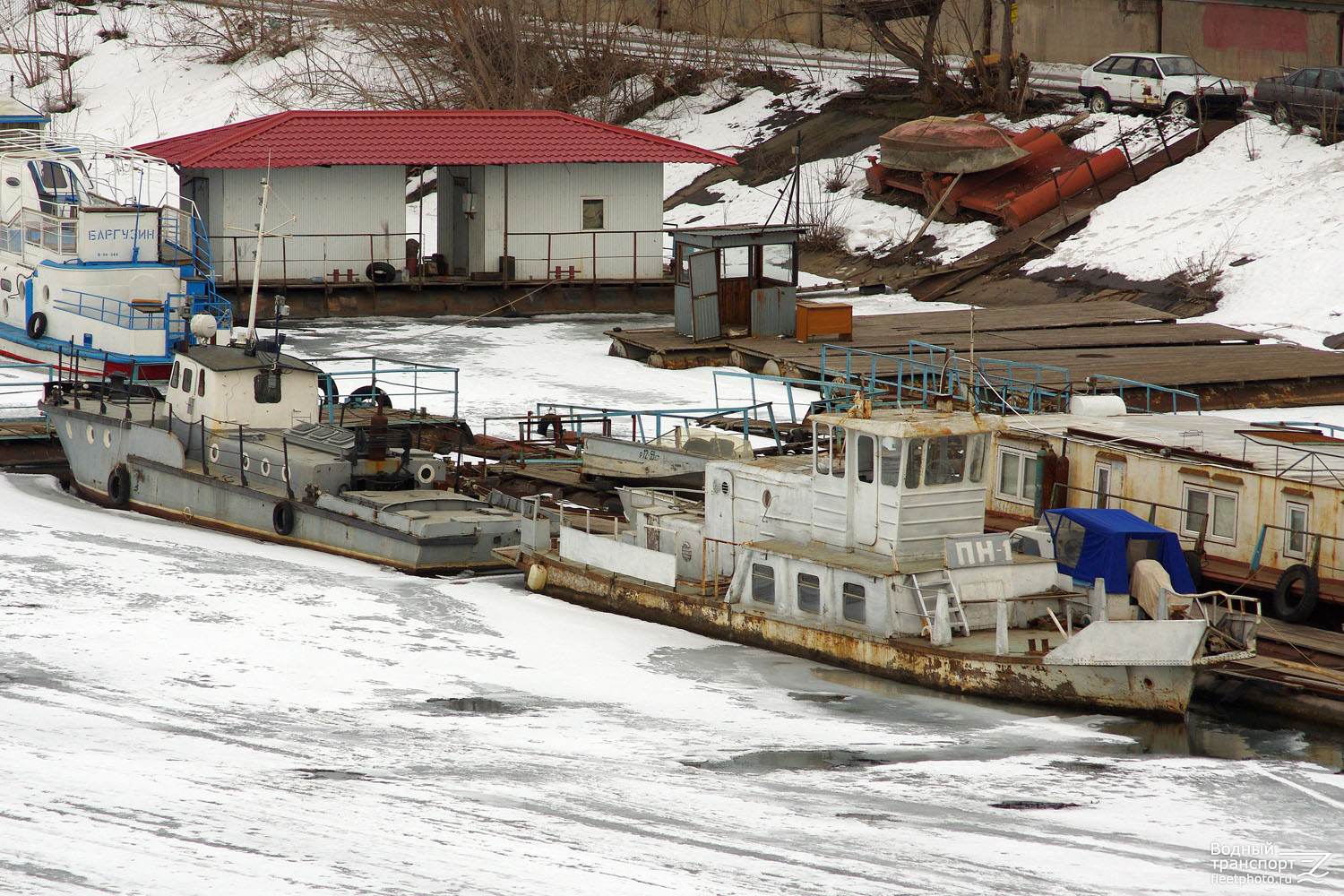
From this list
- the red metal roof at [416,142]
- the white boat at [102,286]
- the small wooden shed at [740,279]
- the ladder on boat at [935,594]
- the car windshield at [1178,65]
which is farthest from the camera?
the car windshield at [1178,65]

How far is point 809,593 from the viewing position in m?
19.0

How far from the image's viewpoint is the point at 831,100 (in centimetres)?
5559

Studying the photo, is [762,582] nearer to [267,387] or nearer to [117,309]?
[267,387]

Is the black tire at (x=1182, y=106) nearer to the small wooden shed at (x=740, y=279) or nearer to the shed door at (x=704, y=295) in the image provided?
the small wooden shed at (x=740, y=279)

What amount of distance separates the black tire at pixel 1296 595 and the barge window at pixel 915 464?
444 centimetres

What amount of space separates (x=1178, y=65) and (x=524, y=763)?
1536 inches

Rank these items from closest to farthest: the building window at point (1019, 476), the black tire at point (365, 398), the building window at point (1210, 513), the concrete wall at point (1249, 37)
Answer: the building window at point (1210, 513) < the building window at point (1019, 476) < the black tire at point (365, 398) < the concrete wall at point (1249, 37)

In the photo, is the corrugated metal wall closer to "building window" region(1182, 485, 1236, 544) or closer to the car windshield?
the car windshield

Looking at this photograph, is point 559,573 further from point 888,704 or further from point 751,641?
point 888,704

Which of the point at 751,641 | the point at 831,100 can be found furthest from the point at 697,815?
the point at 831,100

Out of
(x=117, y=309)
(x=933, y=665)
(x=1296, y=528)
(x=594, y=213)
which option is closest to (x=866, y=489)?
(x=933, y=665)

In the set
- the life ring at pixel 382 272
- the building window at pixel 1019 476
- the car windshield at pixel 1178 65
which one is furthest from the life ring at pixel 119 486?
the car windshield at pixel 1178 65

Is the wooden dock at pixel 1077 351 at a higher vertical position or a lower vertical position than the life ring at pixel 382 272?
lower

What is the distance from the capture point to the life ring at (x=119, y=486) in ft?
83.8
